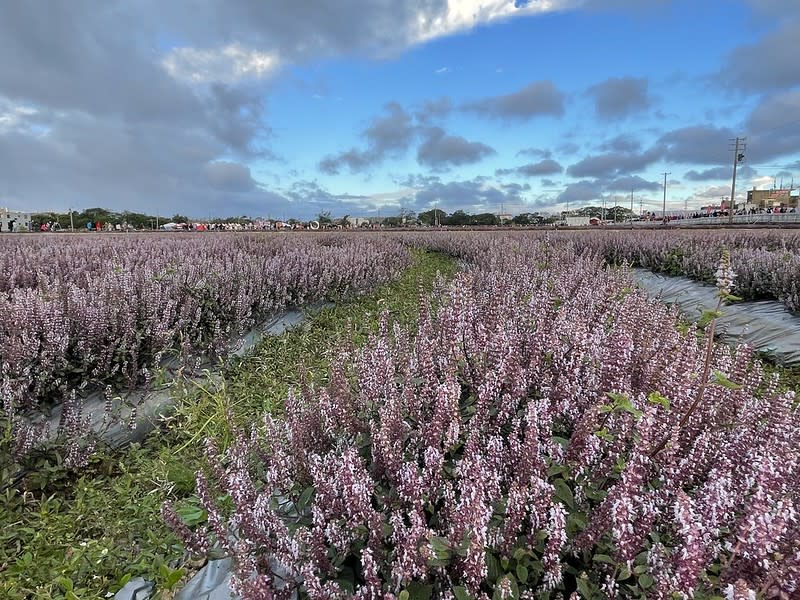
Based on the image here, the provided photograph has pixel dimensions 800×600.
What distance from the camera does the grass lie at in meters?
2.36

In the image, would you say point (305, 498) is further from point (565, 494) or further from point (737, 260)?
point (737, 260)

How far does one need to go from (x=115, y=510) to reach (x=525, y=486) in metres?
2.75

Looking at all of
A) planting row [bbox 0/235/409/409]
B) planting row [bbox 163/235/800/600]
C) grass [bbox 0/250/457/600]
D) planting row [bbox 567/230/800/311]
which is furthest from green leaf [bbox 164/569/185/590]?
planting row [bbox 567/230/800/311]

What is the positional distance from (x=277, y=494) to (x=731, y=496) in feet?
5.61

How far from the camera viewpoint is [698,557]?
1143mm

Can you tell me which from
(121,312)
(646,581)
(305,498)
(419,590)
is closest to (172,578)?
(305,498)

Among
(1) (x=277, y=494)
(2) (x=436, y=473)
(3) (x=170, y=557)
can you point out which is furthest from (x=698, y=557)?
(3) (x=170, y=557)

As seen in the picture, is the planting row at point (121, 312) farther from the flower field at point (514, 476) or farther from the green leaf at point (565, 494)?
the green leaf at point (565, 494)

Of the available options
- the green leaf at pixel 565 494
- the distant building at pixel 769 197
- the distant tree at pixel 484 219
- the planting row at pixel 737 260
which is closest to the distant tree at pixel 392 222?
the distant tree at pixel 484 219

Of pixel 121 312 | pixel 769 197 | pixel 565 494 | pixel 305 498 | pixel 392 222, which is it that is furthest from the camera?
pixel 769 197

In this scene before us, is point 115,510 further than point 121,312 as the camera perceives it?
No

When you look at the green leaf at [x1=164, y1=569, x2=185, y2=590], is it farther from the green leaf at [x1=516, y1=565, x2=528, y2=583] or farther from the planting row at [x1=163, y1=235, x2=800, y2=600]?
the green leaf at [x1=516, y1=565, x2=528, y2=583]

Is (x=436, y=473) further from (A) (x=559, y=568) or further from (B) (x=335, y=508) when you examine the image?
(A) (x=559, y=568)

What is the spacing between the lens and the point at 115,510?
2.93 m
